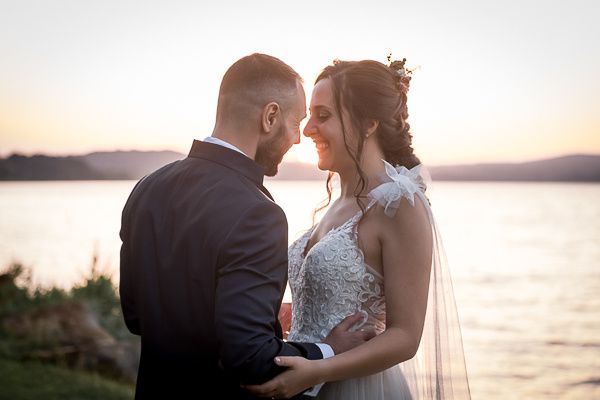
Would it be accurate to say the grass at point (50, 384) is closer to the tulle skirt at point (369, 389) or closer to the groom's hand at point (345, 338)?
the tulle skirt at point (369, 389)

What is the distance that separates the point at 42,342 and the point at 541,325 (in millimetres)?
12487

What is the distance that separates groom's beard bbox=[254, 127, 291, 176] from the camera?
2.65 meters

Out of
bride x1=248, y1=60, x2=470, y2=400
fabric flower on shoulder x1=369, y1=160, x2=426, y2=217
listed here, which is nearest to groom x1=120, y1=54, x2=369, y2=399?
bride x1=248, y1=60, x2=470, y2=400

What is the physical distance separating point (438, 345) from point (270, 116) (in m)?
1.45

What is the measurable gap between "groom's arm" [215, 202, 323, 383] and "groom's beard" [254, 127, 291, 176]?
27 centimetres

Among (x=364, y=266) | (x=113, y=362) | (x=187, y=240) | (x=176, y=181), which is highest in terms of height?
(x=176, y=181)

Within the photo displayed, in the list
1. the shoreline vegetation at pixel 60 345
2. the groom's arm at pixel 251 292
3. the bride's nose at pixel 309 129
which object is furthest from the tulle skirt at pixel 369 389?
the shoreline vegetation at pixel 60 345

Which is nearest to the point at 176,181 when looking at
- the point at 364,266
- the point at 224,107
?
the point at 224,107

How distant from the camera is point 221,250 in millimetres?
2363

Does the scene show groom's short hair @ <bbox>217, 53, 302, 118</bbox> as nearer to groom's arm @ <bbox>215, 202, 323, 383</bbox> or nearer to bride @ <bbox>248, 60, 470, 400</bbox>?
groom's arm @ <bbox>215, 202, 323, 383</bbox>

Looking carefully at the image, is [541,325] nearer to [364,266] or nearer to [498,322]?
[498,322]

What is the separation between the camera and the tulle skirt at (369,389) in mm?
3328

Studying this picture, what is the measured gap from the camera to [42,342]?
7102mm

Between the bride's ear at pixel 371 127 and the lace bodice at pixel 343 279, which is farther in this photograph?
the bride's ear at pixel 371 127
